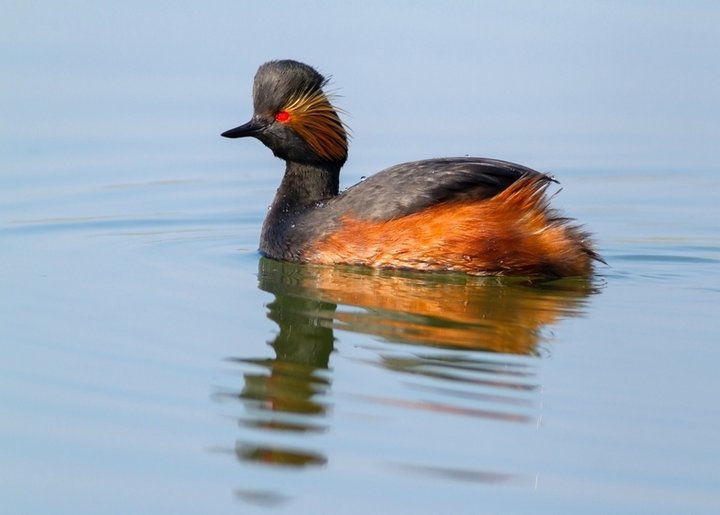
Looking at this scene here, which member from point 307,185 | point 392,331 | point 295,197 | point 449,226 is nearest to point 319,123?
point 307,185

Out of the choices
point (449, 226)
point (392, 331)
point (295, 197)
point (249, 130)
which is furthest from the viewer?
point (295, 197)

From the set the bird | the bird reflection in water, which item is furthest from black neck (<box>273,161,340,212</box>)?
the bird reflection in water

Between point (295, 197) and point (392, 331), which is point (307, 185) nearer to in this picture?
point (295, 197)

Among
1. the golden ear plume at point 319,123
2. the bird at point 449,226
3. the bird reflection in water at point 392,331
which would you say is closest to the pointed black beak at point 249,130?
the golden ear plume at point 319,123

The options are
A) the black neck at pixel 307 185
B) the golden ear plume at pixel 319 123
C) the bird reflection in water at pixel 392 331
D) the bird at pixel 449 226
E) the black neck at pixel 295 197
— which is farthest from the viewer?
the black neck at pixel 307 185

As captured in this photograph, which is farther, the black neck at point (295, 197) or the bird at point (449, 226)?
the black neck at point (295, 197)

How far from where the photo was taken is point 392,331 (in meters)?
8.20

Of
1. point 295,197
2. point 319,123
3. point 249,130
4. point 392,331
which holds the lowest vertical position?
point 392,331

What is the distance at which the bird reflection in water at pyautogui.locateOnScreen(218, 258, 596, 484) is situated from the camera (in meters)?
6.74

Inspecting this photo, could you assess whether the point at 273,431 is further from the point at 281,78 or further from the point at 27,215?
the point at 27,215

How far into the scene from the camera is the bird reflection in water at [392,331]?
22.1 ft

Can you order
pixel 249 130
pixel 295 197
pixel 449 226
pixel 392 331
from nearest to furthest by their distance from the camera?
pixel 392 331, pixel 449 226, pixel 249 130, pixel 295 197

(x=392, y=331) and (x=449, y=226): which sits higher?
(x=449, y=226)

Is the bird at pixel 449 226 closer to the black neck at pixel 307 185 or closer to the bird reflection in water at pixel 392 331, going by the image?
the bird reflection in water at pixel 392 331
